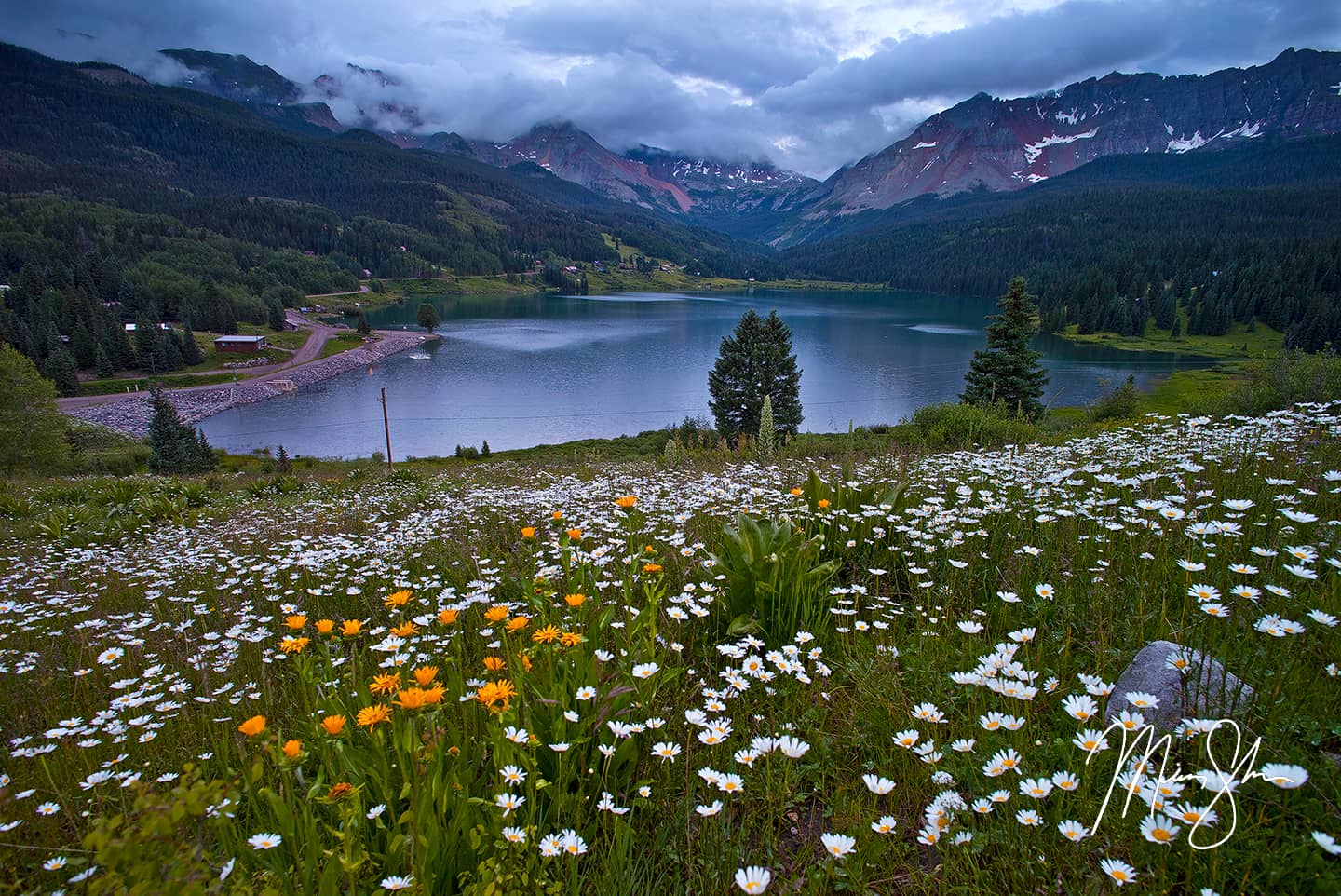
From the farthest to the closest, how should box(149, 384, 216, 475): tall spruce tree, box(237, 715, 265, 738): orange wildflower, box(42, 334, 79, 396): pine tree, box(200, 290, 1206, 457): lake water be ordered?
box(42, 334, 79, 396): pine tree → box(200, 290, 1206, 457): lake water → box(149, 384, 216, 475): tall spruce tree → box(237, 715, 265, 738): orange wildflower

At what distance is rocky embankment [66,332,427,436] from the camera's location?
70938 millimetres

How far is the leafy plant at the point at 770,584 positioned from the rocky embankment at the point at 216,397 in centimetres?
8495

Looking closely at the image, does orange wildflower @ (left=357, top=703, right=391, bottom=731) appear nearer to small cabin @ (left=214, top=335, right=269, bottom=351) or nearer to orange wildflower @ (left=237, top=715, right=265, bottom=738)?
orange wildflower @ (left=237, top=715, right=265, bottom=738)

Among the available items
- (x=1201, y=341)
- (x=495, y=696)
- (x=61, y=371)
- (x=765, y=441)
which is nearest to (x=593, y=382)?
(x=61, y=371)

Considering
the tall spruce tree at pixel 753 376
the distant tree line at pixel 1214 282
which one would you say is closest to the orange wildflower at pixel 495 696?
the tall spruce tree at pixel 753 376

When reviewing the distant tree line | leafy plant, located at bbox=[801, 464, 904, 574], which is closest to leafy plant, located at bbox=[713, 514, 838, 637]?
leafy plant, located at bbox=[801, 464, 904, 574]

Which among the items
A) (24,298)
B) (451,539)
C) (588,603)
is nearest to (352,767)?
(588,603)

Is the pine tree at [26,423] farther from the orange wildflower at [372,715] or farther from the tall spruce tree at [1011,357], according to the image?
the tall spruce tree at [1011,357]

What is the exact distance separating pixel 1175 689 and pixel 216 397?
10022 centimetres

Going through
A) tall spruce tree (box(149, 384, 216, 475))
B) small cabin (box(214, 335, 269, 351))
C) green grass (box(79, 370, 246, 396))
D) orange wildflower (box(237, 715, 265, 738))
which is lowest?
tall spruce tree (box(149, 384, 216, 475))

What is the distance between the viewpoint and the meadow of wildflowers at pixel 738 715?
1899 millimetres

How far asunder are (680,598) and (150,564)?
23.5 ft

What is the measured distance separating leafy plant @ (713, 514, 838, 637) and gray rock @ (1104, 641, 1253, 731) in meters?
1.62

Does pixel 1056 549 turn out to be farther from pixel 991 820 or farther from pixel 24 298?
pixel 24 298
